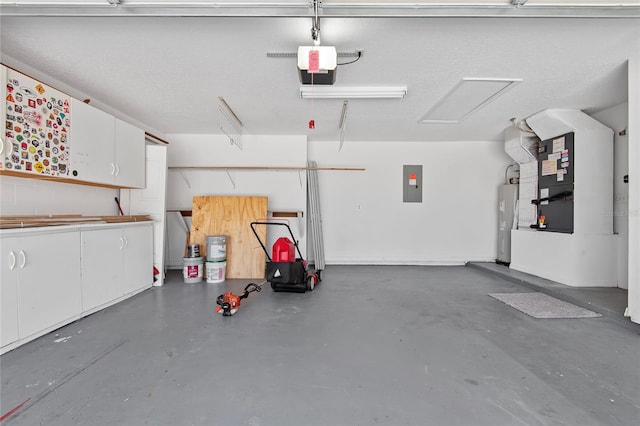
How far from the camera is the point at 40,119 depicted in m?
2.44

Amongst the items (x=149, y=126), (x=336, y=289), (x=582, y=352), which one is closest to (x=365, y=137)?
(x=336, y=289)

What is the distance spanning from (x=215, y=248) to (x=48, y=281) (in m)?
1.93

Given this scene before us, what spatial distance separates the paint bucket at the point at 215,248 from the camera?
4094 millimetres

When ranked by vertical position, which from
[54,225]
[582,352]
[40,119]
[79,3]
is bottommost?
[582,352]

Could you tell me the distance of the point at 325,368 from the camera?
1.87 m

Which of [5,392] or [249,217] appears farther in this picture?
[249,217]

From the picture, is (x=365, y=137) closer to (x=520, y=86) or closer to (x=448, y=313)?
(x=520, y=86)

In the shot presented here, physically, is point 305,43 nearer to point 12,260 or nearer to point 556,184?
point 12,260

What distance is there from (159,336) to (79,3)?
253cm

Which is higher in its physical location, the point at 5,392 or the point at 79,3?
the point at 79,3

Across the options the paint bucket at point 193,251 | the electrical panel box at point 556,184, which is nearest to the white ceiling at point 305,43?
the electrical panel box at point 556,184

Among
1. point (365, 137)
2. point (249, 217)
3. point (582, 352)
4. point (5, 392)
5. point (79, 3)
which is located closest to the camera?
point (5, 392)

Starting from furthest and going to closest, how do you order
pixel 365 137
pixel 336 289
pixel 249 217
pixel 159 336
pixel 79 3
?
pixel 365 137 → pixel 249 217 → pixel 336 289 → pixel 159 336 → pixel 79 3

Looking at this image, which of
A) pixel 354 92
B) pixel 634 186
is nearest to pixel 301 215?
pixel 354 92
